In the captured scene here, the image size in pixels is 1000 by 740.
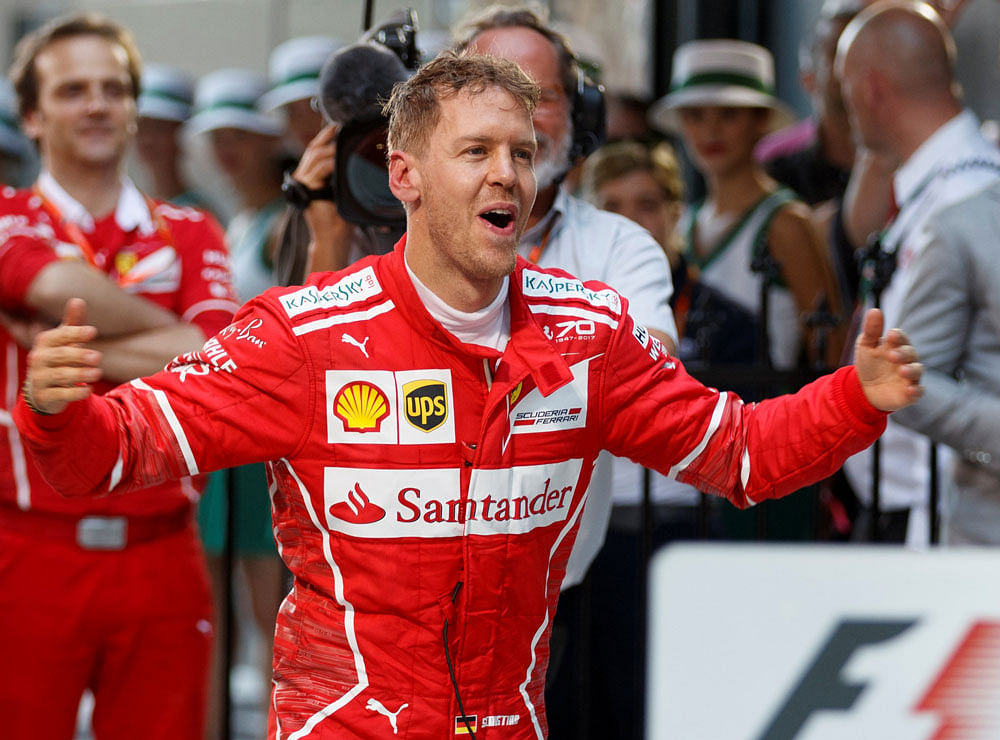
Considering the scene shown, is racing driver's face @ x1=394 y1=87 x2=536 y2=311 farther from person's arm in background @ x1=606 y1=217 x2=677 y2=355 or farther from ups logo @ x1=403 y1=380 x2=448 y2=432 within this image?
person's arm in background @ x1=606 y1=217 x2=677 y2=355

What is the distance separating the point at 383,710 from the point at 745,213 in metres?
2.99

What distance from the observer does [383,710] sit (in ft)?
7.31

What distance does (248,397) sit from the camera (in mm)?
2260

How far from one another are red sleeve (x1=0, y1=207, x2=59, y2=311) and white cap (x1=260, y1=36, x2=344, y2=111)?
2507 mm

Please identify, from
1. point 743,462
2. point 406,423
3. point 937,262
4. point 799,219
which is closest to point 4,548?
point 406,423

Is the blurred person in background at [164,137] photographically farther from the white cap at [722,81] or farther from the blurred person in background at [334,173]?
the blurred person in background at [334,173]

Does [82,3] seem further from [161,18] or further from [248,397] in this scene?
[248,397]

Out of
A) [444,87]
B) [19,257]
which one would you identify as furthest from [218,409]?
[19,257]

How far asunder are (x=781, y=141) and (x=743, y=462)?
12.6 feet

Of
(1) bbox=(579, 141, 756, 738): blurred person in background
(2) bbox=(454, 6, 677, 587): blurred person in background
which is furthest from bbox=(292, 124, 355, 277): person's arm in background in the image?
(1) bbox=(579, 141, 756, 738): blurred person in background

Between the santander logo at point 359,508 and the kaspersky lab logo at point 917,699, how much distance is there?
3.18 ft

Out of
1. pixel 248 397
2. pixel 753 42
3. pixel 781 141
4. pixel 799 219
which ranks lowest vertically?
pixel 248 397

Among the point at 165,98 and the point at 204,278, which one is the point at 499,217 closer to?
the point at 204,278

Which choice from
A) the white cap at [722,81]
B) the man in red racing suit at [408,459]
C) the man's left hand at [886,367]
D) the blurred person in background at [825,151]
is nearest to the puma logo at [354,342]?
the man in red racing suit at [408,459]
